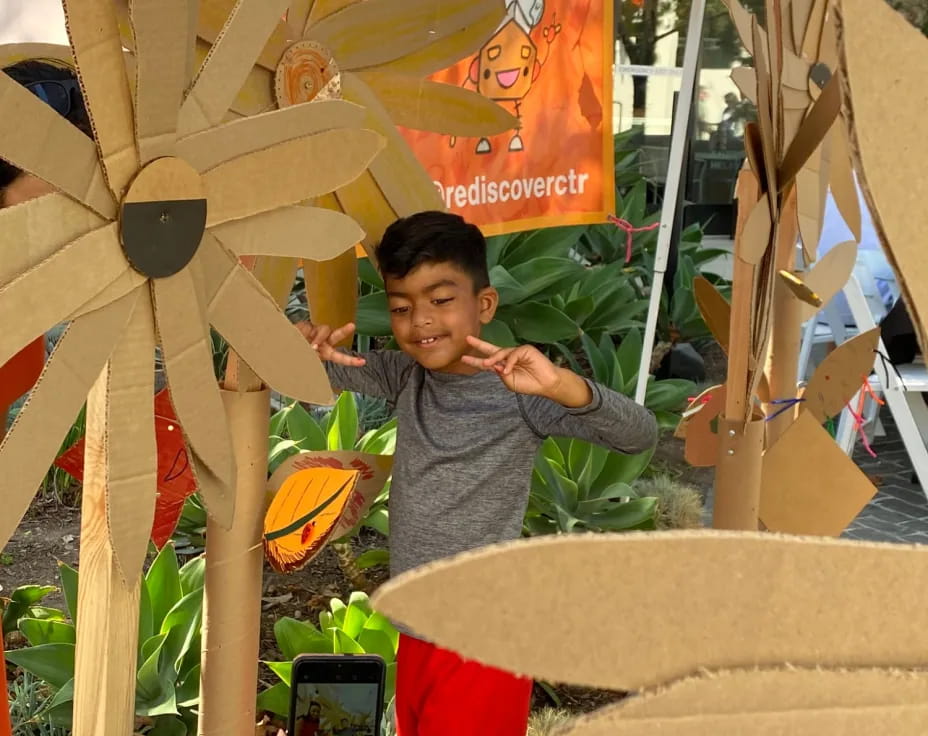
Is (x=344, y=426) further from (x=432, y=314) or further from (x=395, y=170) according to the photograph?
(x=395, y=170)

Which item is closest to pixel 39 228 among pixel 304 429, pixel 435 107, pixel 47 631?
pixel 435 107

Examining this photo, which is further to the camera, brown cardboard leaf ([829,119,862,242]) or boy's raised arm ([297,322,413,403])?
brown cardboard leaf ([829,119,862,242])

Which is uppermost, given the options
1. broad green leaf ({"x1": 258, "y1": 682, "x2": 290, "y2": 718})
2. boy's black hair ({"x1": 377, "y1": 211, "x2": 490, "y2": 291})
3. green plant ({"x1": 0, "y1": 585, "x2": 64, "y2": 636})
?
boy's black hair ({"x1": 377, "y1": 211, "x2": 490, "y2": 291})

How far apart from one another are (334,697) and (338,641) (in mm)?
353

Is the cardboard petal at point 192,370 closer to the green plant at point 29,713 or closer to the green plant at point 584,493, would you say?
the green plant at point 29,713

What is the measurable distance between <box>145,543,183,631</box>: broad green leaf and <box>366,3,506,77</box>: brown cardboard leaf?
3.26ft

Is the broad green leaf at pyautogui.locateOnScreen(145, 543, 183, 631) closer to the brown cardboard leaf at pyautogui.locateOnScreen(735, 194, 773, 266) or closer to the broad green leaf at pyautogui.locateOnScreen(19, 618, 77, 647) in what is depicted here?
the broad green leaf at pyautogui.locateOnScreen(19, 618, 77, 647)

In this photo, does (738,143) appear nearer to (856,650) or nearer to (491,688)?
(491,688)

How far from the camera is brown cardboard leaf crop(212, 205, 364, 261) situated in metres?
0.65

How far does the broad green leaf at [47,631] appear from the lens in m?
1.56

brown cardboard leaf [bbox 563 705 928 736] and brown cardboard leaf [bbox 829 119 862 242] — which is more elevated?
brown cardboard leaf [bbox 829 119 862 242]

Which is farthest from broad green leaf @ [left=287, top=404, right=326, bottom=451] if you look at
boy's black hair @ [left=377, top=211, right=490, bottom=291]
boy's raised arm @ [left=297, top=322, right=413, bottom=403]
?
boy's black hair @ [left=377, top=211, right=490, bottom=291]

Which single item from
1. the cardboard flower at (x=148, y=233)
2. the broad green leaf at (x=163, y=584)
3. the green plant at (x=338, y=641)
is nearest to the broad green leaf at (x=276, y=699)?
the green plant at (x=338, y=641)

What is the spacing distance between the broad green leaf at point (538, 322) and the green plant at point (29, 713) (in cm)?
156
